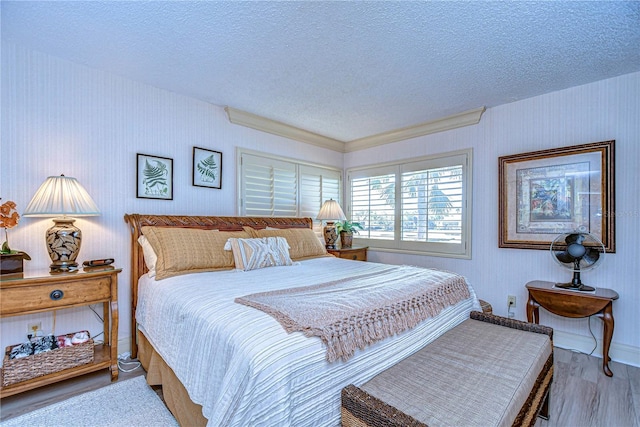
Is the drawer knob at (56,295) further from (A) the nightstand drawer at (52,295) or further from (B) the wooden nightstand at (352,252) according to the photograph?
(B) the wooden nightstand at (352,252)

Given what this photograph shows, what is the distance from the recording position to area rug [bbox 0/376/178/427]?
65.2 inches

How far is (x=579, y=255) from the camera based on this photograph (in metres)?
2.41

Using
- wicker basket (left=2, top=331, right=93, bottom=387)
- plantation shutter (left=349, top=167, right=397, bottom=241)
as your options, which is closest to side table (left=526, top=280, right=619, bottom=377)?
plantation shutter (left=349, top=167, right=397, bottom=241)

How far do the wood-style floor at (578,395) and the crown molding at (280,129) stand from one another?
8.48ft

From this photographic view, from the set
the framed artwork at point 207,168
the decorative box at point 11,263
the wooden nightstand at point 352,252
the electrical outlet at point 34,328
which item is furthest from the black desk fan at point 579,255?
the electrical outlet at point 34,328

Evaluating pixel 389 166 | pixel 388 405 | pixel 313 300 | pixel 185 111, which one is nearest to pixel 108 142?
pixel 185 111

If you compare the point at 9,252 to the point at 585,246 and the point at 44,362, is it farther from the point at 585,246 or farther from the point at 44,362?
the point at 585,246

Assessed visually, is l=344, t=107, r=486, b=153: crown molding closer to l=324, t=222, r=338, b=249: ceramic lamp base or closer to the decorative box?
l=324, t=222, r=338, b=249: ceramic lamp base

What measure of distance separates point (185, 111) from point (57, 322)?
2.10 metres

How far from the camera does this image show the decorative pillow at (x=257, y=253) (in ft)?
8.06

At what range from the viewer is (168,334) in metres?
1.66

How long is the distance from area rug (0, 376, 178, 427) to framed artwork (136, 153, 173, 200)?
1.56 m

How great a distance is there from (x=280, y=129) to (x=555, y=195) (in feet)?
10.0

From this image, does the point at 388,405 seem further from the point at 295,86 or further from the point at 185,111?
the point at 185,111
